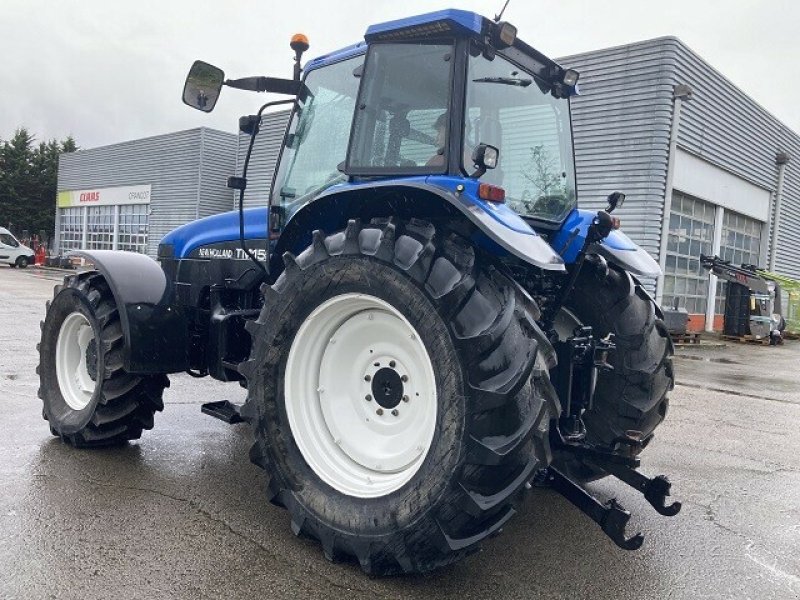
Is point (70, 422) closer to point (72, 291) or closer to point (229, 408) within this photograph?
point (72, 291)

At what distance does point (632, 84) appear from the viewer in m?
14.0

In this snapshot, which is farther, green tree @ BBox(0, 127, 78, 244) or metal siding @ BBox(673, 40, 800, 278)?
green tree @ BBox(0, 127, 78, 244)

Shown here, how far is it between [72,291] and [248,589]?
108 inches

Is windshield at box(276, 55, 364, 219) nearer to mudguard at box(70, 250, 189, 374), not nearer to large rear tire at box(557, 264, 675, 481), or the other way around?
mudguard at box(70, 250, 189, 374)

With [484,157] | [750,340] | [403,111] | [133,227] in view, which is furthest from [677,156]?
[133,227]

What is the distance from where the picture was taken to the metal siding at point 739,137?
14.7 meters

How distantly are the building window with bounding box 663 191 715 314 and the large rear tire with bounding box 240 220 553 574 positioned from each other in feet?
45.7

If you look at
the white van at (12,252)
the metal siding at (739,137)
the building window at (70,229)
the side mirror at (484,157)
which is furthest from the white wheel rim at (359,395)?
the building window at (70,229)

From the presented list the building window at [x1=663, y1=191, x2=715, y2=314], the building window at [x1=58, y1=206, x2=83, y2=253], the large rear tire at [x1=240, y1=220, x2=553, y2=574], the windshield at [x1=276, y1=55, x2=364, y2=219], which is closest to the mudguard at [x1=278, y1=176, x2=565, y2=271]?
the large rear tire at [x1=240, y1=220, x2=553, y2=574]

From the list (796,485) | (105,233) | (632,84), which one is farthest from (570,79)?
(105,233)

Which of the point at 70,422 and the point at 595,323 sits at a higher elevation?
the point at 595,323

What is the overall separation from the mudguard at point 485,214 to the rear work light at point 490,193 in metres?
0.02

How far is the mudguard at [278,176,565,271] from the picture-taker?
2621 millimetres

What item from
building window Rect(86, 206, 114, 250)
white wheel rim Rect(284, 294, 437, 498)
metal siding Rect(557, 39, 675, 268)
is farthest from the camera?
building window Rect(86, 206, 114, 250)
